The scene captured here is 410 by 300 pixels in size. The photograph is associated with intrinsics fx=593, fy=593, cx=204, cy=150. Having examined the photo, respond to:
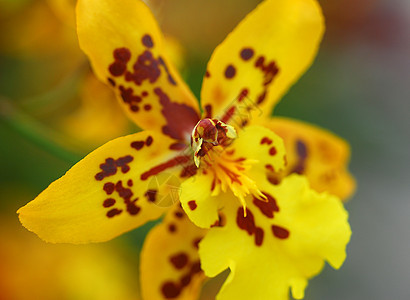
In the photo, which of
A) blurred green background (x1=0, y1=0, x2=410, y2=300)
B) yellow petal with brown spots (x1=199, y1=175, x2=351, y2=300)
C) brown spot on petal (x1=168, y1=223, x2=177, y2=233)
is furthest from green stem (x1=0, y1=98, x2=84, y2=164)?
yellow petal with brown spots (x1=199, y1=175, x2=351, y2=300)

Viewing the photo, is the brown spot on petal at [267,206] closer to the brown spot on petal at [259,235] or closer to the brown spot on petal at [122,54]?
the brown spot on petal at [259,235]

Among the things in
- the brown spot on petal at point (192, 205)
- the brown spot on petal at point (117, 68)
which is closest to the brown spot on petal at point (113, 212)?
the brown spot on petal at point (192, 205)

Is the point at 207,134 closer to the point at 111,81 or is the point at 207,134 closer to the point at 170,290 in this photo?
the point at 111,81

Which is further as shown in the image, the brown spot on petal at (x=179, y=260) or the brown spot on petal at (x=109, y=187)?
the brown spot on petal at (x=179, y=260)

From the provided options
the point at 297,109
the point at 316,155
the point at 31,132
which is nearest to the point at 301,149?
the point at 316,155

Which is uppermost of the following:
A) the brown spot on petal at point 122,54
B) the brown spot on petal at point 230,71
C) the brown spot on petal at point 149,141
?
the brown spot on petal at point 122,54
